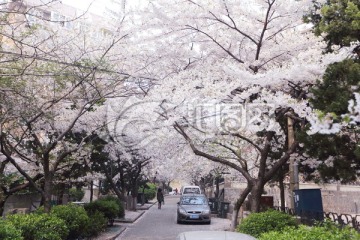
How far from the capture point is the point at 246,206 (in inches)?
714

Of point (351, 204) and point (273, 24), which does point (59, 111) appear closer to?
point (273, 24)

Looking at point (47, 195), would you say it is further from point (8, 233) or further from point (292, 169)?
point (292, 169)

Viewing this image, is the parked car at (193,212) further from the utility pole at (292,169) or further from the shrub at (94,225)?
the utility pole at (292,169)

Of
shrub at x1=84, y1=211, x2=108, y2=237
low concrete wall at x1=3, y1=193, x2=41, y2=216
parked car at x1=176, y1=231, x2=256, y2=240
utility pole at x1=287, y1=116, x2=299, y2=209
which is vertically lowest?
shrub at x1=84, y1=211, x2=108, y2=237

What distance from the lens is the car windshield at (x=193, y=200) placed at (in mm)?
22494

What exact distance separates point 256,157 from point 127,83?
934 cm

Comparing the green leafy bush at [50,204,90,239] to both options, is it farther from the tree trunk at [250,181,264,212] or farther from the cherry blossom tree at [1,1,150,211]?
the tree trunk at [250,181,264,212]

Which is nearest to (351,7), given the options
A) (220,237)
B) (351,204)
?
(220,237)

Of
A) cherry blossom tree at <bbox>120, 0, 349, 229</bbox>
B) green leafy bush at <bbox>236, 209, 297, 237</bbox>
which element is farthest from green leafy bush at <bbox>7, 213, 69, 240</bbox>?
green leafy bush at <bbox>236, 209, 297, 237</bbox>

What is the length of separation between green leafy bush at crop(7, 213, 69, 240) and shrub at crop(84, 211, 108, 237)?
265 cm

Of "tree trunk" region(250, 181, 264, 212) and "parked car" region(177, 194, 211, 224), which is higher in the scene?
"tree trunk" region(250, 181, 264, 212)

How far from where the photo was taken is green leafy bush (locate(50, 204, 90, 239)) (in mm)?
11656

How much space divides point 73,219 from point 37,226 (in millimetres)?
2487

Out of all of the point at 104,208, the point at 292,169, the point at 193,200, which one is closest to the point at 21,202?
the point at 104,208
